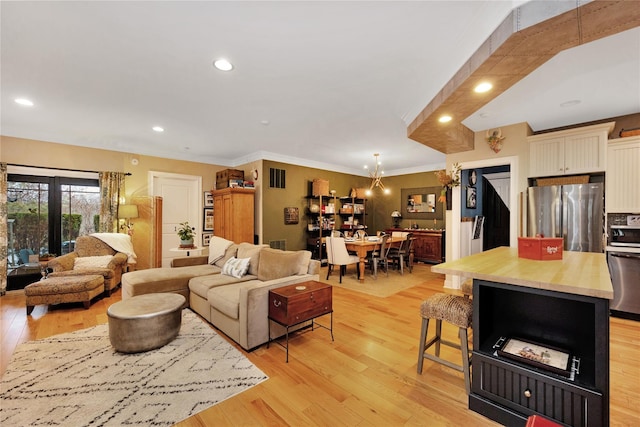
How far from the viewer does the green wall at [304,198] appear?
6.27 metres

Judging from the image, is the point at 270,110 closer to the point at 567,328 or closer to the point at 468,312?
the point at 468,312

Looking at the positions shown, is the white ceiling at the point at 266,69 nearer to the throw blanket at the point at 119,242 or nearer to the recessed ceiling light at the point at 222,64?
the recessed ceiling light at the point at 222,64

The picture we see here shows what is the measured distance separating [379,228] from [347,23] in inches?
293

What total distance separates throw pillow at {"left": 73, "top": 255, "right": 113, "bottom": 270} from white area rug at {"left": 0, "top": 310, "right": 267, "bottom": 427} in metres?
1.70

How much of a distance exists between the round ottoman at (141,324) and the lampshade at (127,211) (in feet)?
9.86

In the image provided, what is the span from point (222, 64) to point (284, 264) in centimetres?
217

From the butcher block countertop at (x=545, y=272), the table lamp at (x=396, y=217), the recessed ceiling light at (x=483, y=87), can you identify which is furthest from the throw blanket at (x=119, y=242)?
the table lamp at (x=396, y=217)

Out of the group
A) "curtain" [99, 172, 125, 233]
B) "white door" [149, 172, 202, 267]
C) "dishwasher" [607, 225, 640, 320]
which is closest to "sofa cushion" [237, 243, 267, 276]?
"white door" [149, 172, 202, 267]

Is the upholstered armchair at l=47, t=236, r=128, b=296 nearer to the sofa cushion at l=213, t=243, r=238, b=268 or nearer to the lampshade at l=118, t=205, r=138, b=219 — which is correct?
the lampshade at l=118, t=205, r=138, b=219

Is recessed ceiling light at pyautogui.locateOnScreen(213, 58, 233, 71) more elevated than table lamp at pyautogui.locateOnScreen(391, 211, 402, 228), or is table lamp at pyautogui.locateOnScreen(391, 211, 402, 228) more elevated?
recessed ceiling light at pyautogui.locateOnScreen(213, 58, 233, 71)

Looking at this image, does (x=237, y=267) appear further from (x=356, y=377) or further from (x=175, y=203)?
(x=175, y=203)

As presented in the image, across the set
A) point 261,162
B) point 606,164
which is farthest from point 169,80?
point 606,164

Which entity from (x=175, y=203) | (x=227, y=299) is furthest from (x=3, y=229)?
(x=227, y=299)

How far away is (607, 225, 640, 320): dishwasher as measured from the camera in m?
3.33
